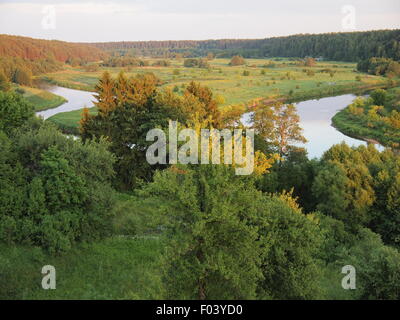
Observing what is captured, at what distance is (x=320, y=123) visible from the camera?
5494 centimetres

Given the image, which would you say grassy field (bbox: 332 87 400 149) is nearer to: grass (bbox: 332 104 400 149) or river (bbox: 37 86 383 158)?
grass (bbox: 332 104 400 149)

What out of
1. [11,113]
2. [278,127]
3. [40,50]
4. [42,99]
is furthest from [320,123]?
[40,50]

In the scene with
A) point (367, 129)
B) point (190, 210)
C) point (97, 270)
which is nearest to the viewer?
point (190, 210)


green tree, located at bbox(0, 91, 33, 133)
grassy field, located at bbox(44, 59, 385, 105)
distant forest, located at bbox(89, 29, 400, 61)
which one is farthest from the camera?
distant forest, located at bbox(89, 29, 400, 61)

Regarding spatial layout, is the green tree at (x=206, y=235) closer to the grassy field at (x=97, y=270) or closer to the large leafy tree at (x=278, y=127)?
the grassy field at (x=97, y=270)

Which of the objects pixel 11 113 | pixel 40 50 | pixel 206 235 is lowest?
pixel 206 235

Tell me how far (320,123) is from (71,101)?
41616mm

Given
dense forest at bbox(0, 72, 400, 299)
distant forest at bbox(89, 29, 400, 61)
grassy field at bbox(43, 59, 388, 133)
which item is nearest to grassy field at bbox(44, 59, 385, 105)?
grassy field at bbox(43, 59, 388, 133)

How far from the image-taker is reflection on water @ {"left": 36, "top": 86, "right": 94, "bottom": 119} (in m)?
62.5

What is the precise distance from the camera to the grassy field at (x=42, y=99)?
65.8 meters

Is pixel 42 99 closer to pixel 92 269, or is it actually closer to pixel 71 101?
pixel 71 101

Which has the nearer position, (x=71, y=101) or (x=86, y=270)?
(x=86, y=270)

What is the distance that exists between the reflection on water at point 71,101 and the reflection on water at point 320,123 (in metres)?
27.2

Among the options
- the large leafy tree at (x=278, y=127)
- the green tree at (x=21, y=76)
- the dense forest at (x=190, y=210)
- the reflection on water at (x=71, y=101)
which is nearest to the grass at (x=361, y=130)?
the large leafy tree at (x=278, y=127)
